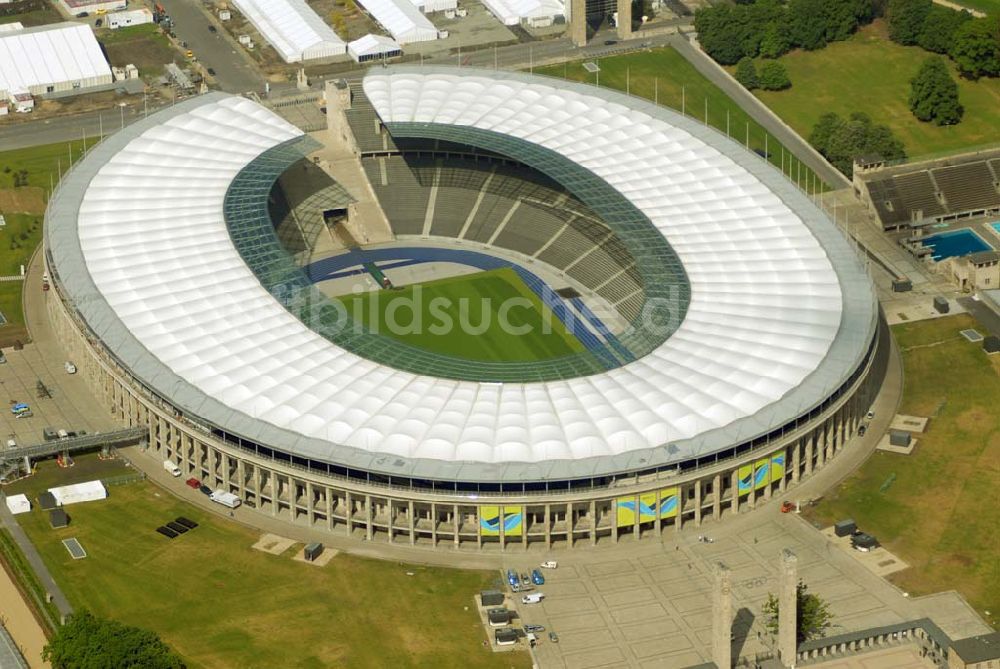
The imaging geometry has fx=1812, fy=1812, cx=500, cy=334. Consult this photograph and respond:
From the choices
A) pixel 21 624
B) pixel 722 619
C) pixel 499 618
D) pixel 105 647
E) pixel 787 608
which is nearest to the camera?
pixel 722 619

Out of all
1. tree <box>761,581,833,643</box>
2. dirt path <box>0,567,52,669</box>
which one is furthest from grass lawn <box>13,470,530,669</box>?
tree <box>761,581,833,643</box>

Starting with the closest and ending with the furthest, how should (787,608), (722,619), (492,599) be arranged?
(722,619) → (787,608) → (492,599)

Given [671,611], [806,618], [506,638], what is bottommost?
[671,611]

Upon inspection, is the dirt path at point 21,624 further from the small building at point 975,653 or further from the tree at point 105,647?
the small building at point 975,653

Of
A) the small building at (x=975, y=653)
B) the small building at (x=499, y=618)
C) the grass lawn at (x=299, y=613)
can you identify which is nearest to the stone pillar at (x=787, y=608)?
the small building at (x=975, y=653)

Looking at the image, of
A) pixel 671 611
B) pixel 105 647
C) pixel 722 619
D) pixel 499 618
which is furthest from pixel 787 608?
pixel 105 647

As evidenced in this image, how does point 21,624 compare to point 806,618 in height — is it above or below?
below

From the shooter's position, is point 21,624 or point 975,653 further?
point 21,624

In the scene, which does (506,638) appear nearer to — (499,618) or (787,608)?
(499,618)
